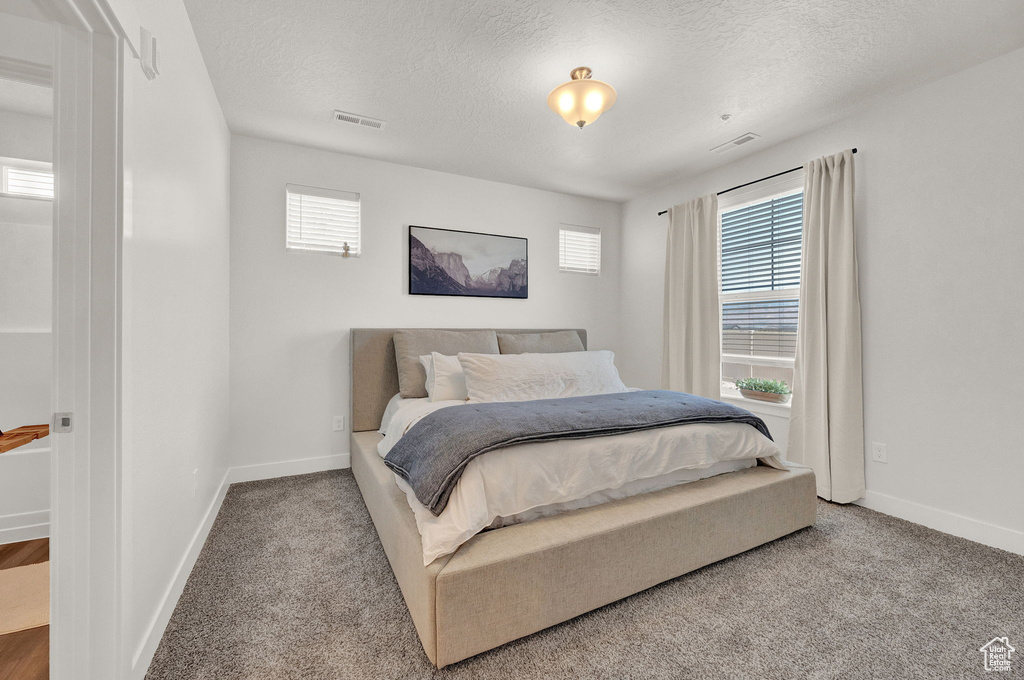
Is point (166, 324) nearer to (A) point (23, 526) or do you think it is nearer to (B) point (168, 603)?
(B) point (168, 603)

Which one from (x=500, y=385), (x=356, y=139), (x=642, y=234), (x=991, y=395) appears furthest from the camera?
(x=642, y=234)

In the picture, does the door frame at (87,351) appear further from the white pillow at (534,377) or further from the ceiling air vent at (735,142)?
the ceiling air vent at (735,142)

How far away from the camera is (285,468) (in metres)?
3.17

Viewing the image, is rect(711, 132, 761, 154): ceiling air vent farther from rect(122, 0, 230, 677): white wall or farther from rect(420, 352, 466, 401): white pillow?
rect(122, 0, 230, 677): white wall

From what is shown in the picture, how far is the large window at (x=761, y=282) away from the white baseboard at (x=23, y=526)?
4.60m

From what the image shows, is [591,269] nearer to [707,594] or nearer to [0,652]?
[707,594]

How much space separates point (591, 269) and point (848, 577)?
128 inches

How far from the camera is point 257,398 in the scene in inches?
122

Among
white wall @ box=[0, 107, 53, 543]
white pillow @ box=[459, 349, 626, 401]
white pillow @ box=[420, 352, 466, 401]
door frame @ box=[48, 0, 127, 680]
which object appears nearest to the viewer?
door frame @ box=[48, 0, 127, 680]

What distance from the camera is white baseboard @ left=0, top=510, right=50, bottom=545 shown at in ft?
7.20

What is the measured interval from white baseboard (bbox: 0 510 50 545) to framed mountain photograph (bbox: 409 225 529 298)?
255 cm

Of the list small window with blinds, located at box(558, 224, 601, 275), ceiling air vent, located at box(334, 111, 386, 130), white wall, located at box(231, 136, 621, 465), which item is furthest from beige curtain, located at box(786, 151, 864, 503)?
ceiling air vent, located at box(334, 111, 386, 130)

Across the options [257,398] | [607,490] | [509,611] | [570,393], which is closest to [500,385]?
[570,393]

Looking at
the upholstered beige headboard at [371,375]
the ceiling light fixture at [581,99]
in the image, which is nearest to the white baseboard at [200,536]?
the upholstered beige headboard at [371,375]
